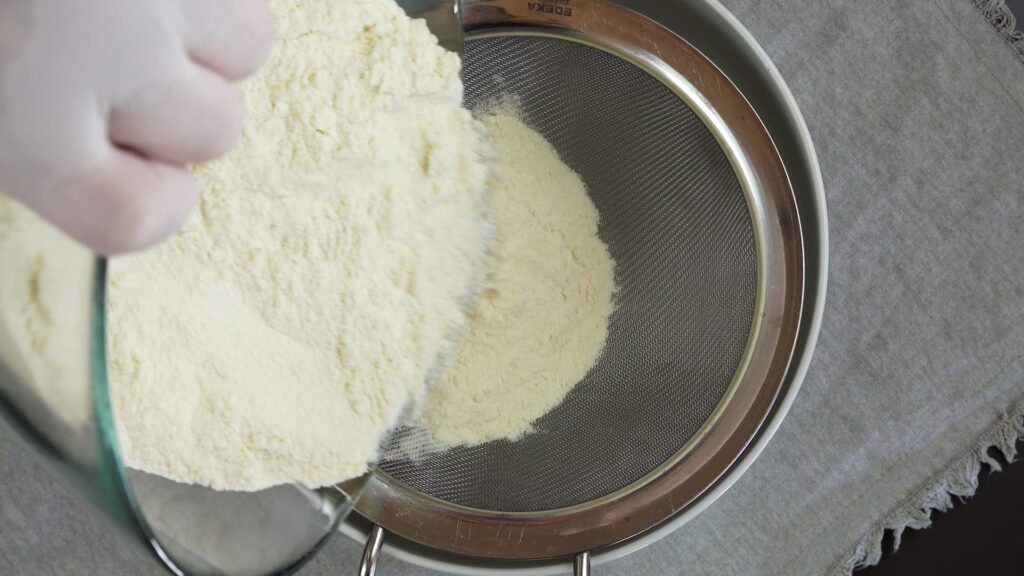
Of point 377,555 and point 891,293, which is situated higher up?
point 891,293

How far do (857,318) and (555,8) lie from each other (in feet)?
1.73

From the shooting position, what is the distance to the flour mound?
546 mm

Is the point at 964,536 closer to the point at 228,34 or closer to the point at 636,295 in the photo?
the point at 636,295

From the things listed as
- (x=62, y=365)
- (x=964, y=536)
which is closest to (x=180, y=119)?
(x=62, y=365)

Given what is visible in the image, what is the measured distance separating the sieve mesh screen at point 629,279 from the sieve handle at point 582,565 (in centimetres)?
7

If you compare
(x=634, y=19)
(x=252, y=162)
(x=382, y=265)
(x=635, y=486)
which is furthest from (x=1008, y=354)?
(x=252, y=162)

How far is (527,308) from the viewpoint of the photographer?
781 mm

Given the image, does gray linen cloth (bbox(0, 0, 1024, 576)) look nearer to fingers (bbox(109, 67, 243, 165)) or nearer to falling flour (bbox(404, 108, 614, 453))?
falling flour (bbox(404, 108, 614, 453))

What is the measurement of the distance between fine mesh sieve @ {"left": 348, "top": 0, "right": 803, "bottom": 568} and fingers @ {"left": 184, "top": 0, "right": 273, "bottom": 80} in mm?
371

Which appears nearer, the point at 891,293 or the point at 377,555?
the point at 377,555

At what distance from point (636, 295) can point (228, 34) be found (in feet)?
1.74

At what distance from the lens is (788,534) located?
2.97ft

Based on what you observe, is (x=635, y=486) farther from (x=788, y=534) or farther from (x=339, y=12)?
(x=339, y=12)

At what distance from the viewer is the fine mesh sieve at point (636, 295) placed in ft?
2.53
